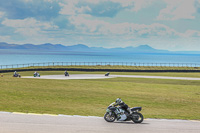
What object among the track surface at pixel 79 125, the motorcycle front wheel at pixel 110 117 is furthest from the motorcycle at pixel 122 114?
the track surface at pixel 79 125

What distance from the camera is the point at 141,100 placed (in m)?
26.2

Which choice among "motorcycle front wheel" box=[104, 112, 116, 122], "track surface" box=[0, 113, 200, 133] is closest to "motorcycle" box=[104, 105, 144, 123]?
"motorcycle front wheel" box=[104, 112, 116, 122]

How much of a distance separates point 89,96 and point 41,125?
1290cm

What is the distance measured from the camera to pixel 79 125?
48.7 feet

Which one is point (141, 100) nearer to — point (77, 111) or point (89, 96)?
point (89, 96)

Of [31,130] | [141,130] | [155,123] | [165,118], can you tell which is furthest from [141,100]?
[31,130]

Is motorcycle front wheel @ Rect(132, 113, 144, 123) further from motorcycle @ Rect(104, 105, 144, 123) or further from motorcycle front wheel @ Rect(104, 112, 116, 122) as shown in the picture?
motorcycle front wheel @ Rect(104, 112, 116, 122)

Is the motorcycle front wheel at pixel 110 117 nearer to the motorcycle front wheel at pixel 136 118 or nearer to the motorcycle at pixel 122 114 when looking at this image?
the motorcycle at pixel 122 114

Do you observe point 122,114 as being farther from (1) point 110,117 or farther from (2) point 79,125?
(2) point 79,125

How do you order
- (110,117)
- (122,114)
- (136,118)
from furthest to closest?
(110,117)
(136,118)
(122,114)

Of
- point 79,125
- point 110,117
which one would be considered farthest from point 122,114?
point 79,125

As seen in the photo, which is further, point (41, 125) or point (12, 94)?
point (12, 94)

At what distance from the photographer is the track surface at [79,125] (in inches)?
544

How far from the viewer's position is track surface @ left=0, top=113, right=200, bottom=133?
1381cm
